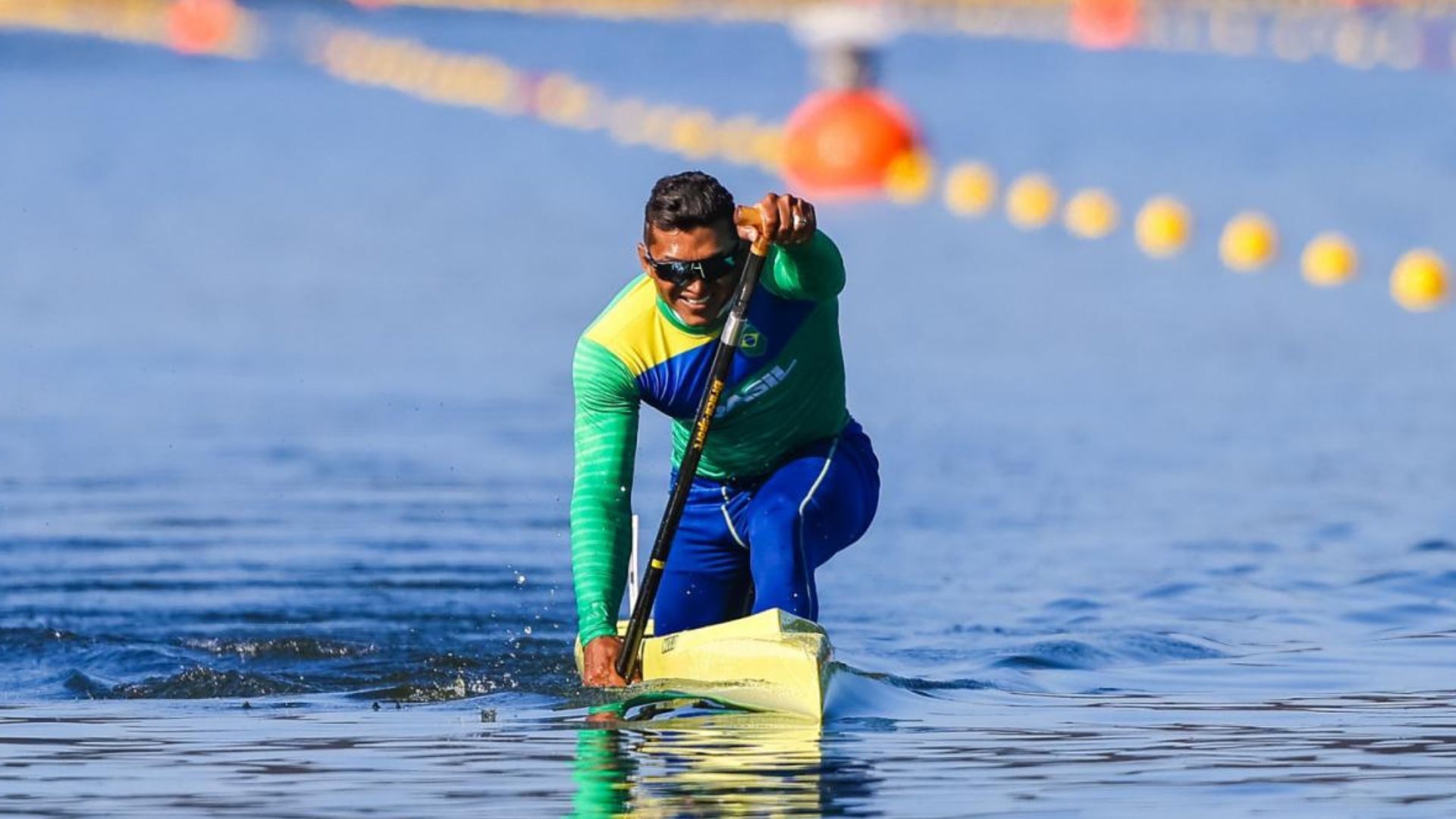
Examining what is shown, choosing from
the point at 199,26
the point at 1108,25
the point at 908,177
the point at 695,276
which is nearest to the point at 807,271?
the point at 695,276

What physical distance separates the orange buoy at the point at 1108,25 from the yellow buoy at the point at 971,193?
21.1m

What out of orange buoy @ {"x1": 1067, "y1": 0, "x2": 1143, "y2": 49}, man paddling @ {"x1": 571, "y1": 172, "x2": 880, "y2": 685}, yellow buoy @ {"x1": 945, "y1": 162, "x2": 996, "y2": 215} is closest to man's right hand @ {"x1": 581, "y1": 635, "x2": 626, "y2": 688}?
man paddling @ {"x1": 571, "y1": 172, "x2": 880, "y2": 685}

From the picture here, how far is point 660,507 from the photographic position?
40.6 feet

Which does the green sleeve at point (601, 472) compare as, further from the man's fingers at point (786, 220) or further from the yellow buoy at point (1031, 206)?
the yellow buoy at point (1031, 206)

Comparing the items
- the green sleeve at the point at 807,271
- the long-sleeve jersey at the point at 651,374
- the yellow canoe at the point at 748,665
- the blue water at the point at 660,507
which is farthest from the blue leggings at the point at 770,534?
the green sleeve at the point at 807,271

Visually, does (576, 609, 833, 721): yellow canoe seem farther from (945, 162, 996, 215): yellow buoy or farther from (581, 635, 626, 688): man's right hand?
(945, 162, 996, 215): yellow buoy

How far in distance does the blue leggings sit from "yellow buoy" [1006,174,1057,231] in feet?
51.9

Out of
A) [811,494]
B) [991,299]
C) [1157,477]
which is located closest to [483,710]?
[811,494]

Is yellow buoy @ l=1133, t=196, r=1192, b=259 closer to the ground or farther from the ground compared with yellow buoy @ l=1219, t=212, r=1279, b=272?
farther from the ground

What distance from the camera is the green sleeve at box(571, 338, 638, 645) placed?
7.52m

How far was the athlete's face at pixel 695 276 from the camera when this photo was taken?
7199 mm

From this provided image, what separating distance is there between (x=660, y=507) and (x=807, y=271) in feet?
16.5

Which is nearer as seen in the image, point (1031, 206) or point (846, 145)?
point (1031, 206)

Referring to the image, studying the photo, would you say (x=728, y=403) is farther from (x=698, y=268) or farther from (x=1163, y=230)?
(x=1163, y=230)
